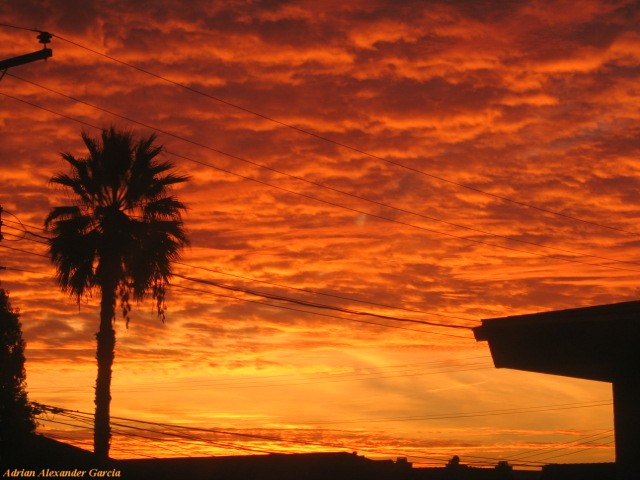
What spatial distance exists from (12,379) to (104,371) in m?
5.69

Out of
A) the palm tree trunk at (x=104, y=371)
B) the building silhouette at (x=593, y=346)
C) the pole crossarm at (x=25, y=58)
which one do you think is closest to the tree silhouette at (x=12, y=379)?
the palm tree trunk at (x=104, y=371)

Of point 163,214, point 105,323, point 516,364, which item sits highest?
point 163,214

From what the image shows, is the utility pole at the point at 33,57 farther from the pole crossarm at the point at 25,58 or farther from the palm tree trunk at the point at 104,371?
the palm tree trunk at the point at 104,371

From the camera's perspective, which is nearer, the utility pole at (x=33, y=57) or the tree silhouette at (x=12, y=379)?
the utility pole at (x=33, y=57)

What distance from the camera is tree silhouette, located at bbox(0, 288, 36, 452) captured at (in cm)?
3003

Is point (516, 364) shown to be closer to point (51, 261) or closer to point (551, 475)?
point (551, 475)

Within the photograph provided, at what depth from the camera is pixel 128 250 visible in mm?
29516

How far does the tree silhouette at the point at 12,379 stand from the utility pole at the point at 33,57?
1566cm

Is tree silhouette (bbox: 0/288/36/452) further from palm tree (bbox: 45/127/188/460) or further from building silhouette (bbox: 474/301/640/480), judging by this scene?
building silhouette (bbox: 474/301/640/480)

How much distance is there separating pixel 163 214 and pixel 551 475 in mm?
16197

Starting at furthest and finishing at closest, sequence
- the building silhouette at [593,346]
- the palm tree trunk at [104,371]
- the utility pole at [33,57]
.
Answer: the palm tree trunk at [104,371] → the utility pole at [33,57] → the building silhouette at [593,346]

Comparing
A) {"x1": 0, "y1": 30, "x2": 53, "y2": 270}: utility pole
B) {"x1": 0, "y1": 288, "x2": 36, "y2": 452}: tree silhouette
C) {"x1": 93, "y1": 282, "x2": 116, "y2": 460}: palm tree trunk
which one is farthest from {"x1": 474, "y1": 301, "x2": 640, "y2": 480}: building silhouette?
{"x1": 0, "y1": 288, "x2": 36, "y2": 452}: tree silhouette

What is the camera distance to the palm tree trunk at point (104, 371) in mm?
27953

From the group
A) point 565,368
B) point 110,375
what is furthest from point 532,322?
point 110,375
